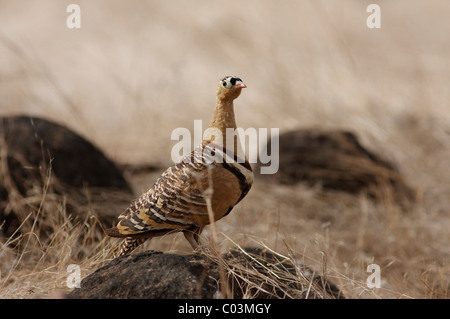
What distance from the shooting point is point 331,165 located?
290 inches

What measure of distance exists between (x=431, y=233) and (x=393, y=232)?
15.6 inches

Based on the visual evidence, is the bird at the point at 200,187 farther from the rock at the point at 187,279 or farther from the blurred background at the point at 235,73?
the blurred background at the point at 235,73

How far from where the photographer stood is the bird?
10.2ft

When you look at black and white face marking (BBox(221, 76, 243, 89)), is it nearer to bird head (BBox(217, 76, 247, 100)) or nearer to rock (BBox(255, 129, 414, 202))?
bird head (BBox(217, 76, 247, 100))

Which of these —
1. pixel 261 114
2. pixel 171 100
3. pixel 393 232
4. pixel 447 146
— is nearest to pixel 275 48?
pixel 261 114

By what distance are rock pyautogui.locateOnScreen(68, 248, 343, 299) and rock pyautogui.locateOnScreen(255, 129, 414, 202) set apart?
157 inches

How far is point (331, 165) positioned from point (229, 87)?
4431 mm

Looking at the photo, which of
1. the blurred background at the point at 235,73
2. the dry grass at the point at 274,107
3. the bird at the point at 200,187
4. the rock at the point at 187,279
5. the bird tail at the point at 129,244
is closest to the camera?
the rock at the point at 187,279

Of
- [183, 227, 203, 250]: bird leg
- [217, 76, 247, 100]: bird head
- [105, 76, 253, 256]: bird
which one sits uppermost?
[217, 76, 247, 100]: bird head

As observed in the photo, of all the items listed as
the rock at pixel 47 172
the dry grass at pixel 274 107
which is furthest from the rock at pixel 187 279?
the rock at pixel 47 172

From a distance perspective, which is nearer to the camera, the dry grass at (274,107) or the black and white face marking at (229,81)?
the black and white face marking at (229,81)

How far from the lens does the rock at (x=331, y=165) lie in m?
7.34

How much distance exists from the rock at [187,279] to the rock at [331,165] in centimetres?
400

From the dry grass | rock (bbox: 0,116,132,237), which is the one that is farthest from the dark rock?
the dry grass
